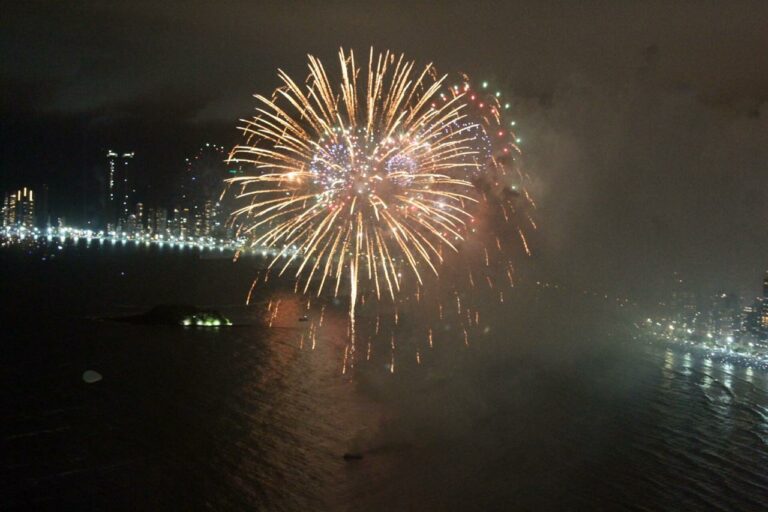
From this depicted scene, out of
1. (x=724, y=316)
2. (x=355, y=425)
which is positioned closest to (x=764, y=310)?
(x=724, y=316)

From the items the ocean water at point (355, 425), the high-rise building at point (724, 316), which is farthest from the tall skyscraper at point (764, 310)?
the ocean water at point (355, 425)

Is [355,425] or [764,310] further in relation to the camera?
[764,310]

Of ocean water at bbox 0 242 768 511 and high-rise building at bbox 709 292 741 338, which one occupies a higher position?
high-rise building at bbox 709 292 741 338

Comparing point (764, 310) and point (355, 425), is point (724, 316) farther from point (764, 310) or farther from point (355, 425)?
point (355, 425)

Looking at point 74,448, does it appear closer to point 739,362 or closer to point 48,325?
point 48,325

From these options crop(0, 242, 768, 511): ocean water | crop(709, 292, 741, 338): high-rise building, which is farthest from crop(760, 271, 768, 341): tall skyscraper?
crop(0, 242, 768, 511): ocean water

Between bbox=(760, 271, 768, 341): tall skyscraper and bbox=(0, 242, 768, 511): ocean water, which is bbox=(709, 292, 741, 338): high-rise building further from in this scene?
bbox=(0, 242, 768, 511): ocean water

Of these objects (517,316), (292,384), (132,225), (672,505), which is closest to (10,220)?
(132,225)

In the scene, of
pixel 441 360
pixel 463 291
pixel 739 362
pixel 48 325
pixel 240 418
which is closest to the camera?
pixel 240 418

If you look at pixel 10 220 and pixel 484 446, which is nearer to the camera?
pixel 484 446
